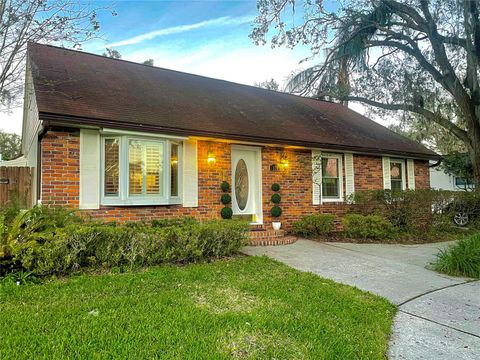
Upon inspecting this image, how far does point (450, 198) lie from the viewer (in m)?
10.1

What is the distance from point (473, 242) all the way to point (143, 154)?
6.73 m

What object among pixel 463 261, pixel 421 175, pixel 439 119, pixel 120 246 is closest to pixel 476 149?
pixel 439 119

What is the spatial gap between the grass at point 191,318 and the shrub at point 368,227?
4.57 m

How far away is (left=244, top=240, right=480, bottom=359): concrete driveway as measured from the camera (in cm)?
314

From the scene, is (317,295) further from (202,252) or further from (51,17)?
(51,17)

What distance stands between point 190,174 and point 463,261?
579 centimetres

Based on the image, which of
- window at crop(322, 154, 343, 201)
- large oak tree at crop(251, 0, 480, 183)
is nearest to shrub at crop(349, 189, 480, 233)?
window at crop(322, 154, 343, 201)

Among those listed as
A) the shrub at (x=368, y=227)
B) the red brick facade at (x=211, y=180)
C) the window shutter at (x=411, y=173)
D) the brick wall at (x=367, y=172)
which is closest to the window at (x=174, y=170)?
the red brick facade at (x=211, y=180)

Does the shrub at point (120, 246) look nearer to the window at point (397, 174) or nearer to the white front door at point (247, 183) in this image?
the white front door at point (247, 183)

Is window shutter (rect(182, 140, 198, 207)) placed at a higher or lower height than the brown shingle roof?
lower

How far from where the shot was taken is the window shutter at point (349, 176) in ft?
35.3

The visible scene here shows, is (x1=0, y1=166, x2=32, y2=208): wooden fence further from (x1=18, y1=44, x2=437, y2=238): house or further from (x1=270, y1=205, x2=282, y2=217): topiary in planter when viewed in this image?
(x1=270, y1=205, x2=282, y2=217): topiary in planter

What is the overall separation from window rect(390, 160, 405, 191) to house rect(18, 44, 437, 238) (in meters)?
0.04

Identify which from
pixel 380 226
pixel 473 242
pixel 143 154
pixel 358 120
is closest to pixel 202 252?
pixel 143 154
